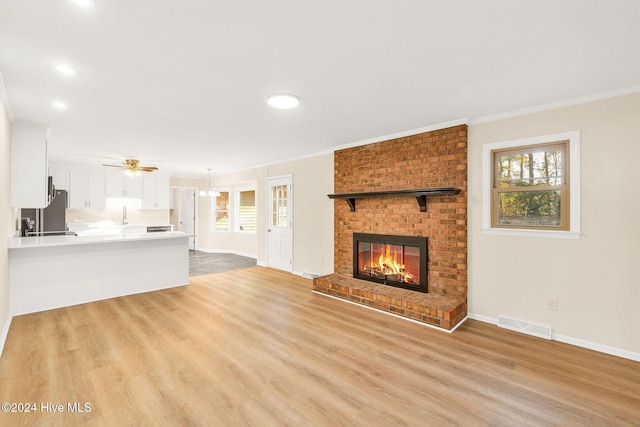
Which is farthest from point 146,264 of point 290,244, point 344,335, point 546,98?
point 546,98

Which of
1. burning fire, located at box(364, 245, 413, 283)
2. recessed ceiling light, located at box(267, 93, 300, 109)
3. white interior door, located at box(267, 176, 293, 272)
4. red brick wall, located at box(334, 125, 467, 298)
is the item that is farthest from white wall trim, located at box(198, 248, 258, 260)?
recessed ceiling light, located at box(267, 93, 300, 109)

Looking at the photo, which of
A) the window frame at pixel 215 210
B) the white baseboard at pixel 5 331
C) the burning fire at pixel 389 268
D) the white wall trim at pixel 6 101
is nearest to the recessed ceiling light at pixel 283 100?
the white wall trim at pixel 6 101

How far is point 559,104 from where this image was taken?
9.92ft

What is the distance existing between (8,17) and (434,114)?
3642 millimetres

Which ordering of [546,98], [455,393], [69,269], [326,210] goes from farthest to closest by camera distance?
[326,210]
[69,269]
[546,98]
[455,393]

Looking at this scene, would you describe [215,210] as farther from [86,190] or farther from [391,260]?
[391,260]

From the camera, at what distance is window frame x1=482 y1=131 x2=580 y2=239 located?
2.95 meters

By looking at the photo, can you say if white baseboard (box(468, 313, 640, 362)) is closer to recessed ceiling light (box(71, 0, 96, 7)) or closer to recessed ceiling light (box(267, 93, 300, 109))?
recessed ceiling light (box(267, 93, 300, 109))

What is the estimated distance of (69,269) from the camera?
13.4 ft

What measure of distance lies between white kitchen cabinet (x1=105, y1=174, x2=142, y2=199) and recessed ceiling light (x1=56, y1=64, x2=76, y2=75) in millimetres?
5810

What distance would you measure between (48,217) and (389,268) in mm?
6725

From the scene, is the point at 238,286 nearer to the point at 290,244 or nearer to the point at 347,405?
the point at 290,244

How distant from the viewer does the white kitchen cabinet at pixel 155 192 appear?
789 cm

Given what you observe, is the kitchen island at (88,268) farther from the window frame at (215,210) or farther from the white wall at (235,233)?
the window frame at (215,210)
